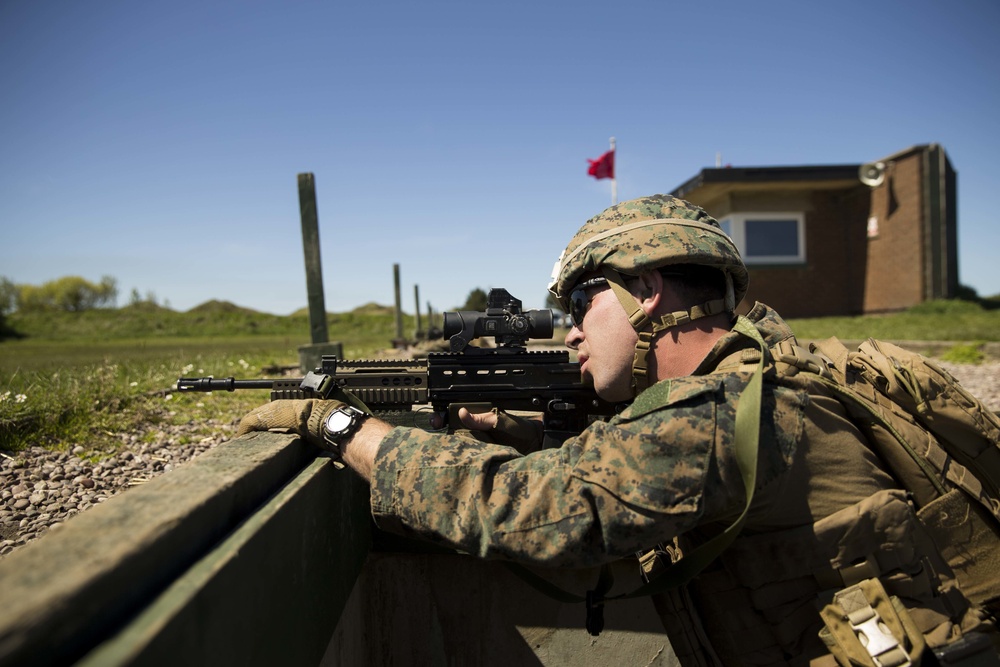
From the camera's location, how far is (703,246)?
206cm

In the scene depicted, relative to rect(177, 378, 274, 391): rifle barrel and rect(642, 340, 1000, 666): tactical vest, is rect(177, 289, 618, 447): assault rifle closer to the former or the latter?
rect(177, 378, 274, 391): rifle barrel

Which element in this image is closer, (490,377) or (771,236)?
(490,377)

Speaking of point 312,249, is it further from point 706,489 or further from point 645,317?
point 706,489

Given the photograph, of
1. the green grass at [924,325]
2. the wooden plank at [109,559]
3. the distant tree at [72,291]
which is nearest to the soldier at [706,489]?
the wooden plank at [109,559]

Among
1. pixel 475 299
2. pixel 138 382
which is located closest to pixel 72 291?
pixel 475 299

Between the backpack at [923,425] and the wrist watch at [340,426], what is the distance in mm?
1379

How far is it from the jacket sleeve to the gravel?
1717 mm

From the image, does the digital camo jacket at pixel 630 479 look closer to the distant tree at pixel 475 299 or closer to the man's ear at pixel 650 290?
the man's ear at pixel 650 290

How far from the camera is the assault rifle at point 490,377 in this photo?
2758 mm

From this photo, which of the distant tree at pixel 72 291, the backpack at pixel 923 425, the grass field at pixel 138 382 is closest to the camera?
the backpack at pixel 923 425

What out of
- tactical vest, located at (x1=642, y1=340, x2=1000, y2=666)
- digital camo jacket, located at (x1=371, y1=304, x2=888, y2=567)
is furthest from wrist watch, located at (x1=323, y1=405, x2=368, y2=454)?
tactical vest, located at (x1=642, y1=340, x2=1000, y2=666)

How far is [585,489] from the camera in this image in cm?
169

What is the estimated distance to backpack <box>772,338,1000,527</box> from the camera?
1.89 m

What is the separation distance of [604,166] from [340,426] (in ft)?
58.1
